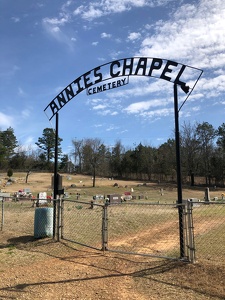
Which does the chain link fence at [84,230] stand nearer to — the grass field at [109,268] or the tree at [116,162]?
the grass field at [109,268]

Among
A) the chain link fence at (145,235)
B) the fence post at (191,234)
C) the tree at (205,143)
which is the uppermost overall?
the tree at (205,143)

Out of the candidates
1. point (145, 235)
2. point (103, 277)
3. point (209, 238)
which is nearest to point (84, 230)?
point (145, 235)

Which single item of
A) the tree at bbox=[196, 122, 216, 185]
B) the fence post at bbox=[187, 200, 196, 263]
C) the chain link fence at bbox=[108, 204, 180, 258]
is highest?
the tree at bbox=[196, 122, 216, 185]

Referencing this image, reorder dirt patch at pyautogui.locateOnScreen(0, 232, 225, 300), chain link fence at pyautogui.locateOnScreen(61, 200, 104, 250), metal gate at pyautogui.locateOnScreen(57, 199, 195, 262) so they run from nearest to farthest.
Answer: dirt patch at pyautogui.locateOnScreen(0, 232, 225, 300) → metal gate at pyautogui.locateOnScreen(57, 199, 195, 262) → chain link fence at pyautogui.locateOnScreen(61, 200, 104, 250)

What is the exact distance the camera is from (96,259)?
22.8 ft

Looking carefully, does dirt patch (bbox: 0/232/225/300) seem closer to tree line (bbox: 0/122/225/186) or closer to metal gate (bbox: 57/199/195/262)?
metal gate (bbox: 57/199/195/262)

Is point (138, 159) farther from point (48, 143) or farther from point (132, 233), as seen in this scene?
point (132, 233)

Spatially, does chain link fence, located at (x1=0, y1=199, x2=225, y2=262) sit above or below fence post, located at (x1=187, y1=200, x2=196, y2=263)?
below

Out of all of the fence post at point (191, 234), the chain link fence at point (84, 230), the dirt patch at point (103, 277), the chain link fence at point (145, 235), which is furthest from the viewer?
the chain link fence at point (84, 230)

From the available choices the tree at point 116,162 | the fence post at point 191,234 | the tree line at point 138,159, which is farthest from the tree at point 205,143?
the fence post at point 191,234

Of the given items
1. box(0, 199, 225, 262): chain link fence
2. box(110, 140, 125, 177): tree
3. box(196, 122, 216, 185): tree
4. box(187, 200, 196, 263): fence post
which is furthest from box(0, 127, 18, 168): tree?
box(187, 200, 196, 263): fence post

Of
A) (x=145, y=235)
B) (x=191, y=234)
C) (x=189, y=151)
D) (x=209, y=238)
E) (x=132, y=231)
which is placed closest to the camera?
(x=191, y=234)

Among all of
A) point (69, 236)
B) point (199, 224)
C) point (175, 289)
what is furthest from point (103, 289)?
point (199, 224)

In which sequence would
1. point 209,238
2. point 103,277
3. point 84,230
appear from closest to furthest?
point 103,277, point 209,238, point 84,230
